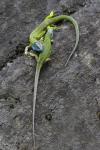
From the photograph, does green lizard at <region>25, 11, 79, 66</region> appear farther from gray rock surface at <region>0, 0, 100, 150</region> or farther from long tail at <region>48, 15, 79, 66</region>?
gray rock surface at <region>0, 0, 100, 150</region>

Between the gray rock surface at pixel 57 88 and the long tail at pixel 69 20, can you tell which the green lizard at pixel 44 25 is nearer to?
the long tail at pixel 69 20

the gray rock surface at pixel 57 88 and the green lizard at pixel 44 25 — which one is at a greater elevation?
the green lizard at pixel 44 25

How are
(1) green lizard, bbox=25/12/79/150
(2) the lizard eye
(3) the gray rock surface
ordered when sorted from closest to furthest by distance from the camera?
(3) the gray rock surface → (1) green lizard, bbox=25/12/79/150 → (2) the lizard eye

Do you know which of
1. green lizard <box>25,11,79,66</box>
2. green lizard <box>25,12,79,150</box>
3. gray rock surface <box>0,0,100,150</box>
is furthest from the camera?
green lizard <box>25,11,79,66</box>

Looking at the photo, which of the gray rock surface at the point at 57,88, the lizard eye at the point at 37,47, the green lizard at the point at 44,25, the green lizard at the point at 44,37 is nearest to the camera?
the gray rock surface at the point at 57,88

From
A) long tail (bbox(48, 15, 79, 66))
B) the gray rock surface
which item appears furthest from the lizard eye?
long tail (bbox(48, 15, 79, 66))

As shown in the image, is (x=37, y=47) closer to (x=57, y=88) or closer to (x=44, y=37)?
(x=44, y=37)

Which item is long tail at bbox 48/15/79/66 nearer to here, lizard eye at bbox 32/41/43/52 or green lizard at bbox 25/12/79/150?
green lizard at bbox 25/12/79/150

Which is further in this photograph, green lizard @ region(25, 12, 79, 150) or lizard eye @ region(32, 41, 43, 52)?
lizard eye @ region(32, 41, 43, 52)

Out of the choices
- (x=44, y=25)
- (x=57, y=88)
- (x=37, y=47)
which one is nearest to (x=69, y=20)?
(x=44, y=25)

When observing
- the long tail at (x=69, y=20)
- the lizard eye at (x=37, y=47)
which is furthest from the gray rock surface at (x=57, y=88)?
the lizard eye at (x=37, y=47)

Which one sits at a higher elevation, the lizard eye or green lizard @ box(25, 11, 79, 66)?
green lizard @ box(25, 11, 79, 66)
